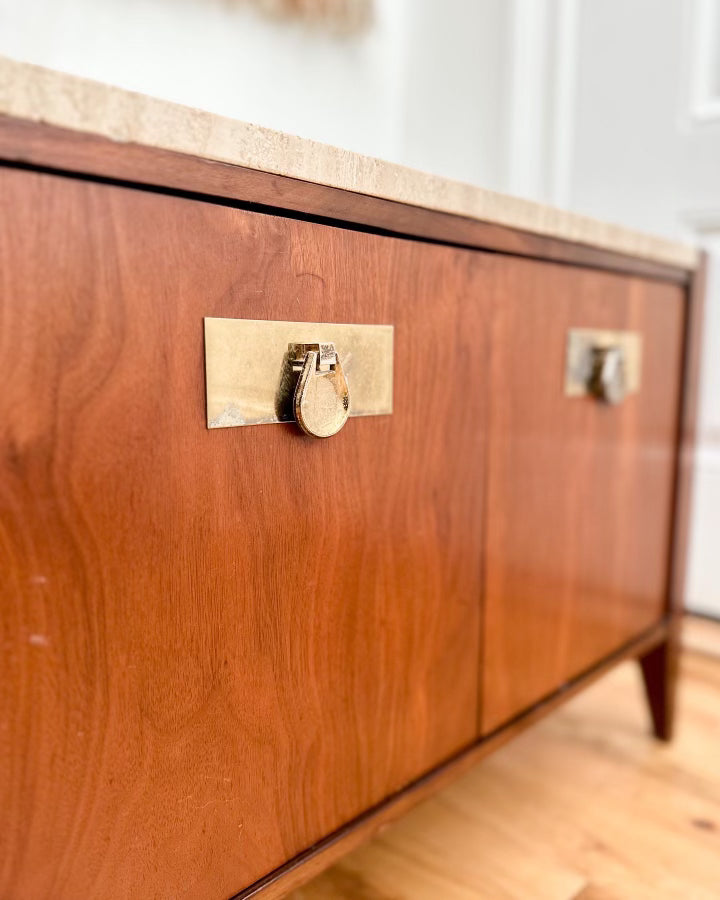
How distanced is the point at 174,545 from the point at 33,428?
0.10 meters

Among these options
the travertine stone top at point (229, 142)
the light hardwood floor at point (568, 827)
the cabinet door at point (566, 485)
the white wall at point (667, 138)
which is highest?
the white wall at point (667, 138)

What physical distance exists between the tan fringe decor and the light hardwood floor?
106 cm

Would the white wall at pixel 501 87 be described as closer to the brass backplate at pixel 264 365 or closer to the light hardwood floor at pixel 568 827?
the light hardwood floor at pixel 568 827

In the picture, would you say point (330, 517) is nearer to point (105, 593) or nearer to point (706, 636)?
point (105, 593)

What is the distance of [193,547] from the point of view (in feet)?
1.34

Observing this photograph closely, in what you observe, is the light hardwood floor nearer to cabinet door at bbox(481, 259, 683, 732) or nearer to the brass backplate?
cabinet door at bbox(481, 259, 683, 732)

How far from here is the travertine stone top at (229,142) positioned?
0.32 metres

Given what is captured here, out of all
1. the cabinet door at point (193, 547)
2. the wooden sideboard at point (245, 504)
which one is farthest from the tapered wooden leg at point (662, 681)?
the cabinet door at point (193, 547)

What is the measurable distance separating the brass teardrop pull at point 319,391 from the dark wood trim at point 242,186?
3.2 inches

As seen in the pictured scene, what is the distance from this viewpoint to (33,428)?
Answer: 0.34 metres

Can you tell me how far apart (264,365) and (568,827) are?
0.60m

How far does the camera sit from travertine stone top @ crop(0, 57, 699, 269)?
32cm

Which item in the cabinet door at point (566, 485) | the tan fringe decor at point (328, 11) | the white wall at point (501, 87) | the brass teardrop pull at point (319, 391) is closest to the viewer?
the brass teardrop pull at point (319, 391)

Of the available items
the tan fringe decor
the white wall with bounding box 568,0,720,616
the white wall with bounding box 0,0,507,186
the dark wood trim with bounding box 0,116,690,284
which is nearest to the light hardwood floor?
the white wall with bounding box 568,0,720,616
